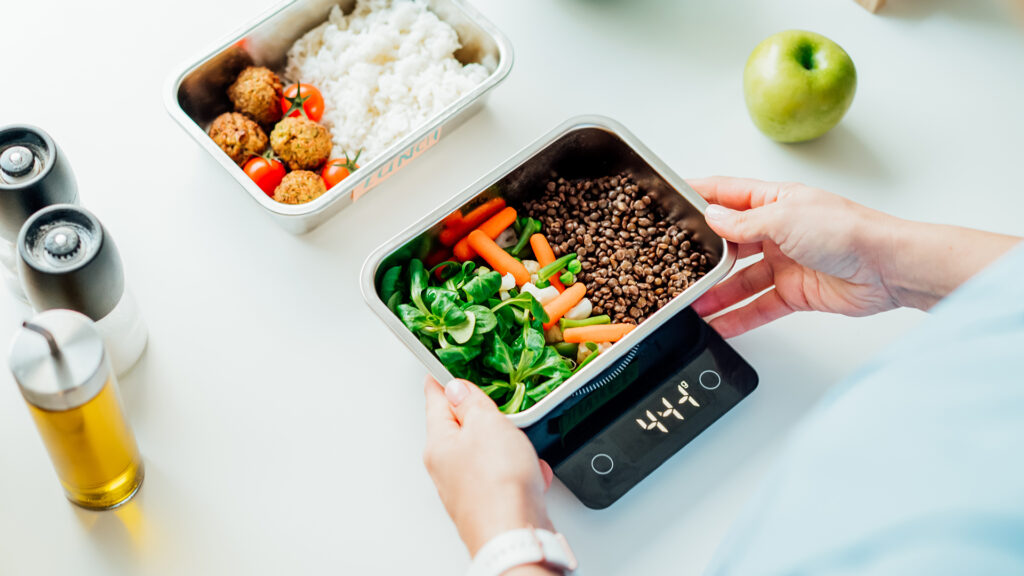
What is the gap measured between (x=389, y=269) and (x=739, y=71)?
2.35 ft

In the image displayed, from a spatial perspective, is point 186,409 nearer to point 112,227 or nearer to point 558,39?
point 112,227

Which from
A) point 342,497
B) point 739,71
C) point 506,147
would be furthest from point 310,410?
point 739,71

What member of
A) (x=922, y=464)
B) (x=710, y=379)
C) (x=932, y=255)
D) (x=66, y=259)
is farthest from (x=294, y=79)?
(x=922, y=464)

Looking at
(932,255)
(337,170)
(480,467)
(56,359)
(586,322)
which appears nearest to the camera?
(56,359)

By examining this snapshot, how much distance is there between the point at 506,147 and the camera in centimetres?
129

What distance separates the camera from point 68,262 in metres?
0.82

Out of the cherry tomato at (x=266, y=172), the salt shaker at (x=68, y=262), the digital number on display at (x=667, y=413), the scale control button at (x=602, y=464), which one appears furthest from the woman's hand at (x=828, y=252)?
the salt shaker at (x=68, y=262)

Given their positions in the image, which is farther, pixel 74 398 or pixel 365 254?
pixel 365 254

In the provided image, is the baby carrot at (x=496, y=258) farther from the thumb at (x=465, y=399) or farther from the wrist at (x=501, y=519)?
the wrist at (x=501, y=519)

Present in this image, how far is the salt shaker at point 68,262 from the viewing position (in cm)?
81

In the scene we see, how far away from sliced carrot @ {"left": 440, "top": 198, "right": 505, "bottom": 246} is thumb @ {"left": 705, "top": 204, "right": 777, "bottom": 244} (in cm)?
29

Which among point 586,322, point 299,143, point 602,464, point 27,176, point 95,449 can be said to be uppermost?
point 27,176

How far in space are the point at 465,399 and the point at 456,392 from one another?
1 centimetres

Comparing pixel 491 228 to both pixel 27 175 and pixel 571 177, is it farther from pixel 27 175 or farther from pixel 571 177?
pixel 27 175
